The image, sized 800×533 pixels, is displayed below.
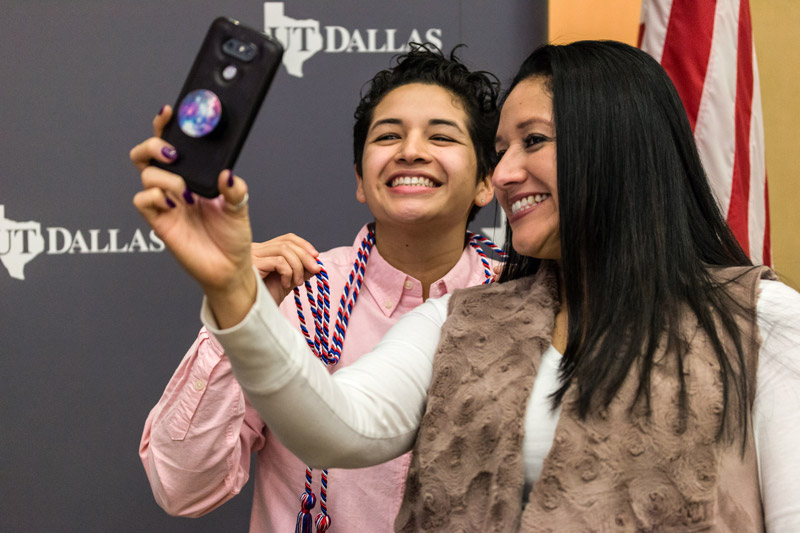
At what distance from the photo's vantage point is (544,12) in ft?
7.66

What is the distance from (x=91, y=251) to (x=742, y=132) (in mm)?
1719

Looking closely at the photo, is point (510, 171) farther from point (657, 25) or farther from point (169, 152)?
point (657, 25)

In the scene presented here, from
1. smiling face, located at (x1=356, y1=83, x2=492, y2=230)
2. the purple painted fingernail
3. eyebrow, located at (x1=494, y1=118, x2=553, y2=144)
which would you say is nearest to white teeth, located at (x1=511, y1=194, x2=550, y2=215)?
eyebrow, located at (x1=494, y1=118, x2=553, y2=144)

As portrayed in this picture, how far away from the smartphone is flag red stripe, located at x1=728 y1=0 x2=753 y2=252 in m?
1.66

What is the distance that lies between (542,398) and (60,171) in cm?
145

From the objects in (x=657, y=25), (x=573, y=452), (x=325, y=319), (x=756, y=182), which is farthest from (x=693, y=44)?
(x=573, y=452)

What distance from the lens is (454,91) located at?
1.79 metres

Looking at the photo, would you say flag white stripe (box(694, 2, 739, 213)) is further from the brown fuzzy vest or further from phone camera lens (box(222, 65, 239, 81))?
phone camera lens (box(222, 65, 239, 81))

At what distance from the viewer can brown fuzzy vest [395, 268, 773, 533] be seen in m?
1.05

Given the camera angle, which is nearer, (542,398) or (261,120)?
(542,398)

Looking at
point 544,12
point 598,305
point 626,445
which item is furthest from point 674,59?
point 626,445

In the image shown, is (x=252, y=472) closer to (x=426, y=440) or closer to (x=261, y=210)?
(x=261, y=210)

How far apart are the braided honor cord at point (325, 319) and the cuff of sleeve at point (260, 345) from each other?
0.55 m

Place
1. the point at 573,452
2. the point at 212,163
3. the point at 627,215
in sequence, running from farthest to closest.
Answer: the point at 627,215, the point at 573,452, the point at 212,163
